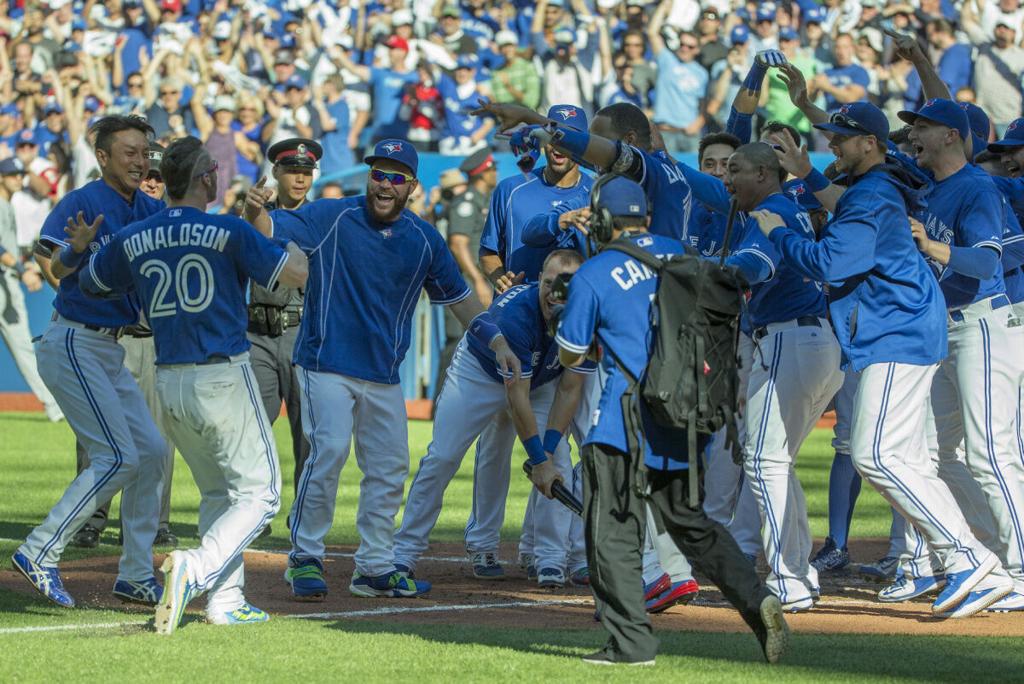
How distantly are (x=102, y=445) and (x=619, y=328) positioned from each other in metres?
3.06

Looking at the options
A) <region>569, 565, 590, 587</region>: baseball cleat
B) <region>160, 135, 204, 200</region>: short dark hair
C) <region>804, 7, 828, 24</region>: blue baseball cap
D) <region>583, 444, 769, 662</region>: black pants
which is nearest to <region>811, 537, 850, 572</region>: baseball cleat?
<region>569, 565, 590, 587</region>: baseball cleat

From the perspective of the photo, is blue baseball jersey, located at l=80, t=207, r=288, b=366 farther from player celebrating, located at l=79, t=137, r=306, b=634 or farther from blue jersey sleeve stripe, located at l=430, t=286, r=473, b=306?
blue jersey sleeve stripe, located at l=430, t=286, r=473, b=306

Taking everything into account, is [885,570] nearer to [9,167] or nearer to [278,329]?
[278,329]

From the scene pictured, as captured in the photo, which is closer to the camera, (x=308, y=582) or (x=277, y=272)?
(x=277, y=272)

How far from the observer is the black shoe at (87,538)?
9789mm

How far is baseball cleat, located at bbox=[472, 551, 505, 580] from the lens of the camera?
8.95 m

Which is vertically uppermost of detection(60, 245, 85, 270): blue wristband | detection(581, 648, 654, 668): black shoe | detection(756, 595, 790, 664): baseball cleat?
detection(60, 245, 85, 270): blue wristband

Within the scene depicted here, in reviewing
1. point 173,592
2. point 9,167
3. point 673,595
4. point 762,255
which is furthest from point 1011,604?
point 9,167

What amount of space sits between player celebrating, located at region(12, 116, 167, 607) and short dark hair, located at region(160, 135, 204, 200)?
0.70 metres

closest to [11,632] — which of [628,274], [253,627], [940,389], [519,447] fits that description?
[253,627]

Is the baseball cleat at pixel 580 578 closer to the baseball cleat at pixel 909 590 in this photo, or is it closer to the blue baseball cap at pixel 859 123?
the baseball cleat at pixel 909 590

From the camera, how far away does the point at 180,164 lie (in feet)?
22.9

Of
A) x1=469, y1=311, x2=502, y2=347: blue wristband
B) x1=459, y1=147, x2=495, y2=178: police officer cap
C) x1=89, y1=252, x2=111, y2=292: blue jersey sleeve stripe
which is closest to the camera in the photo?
x1=89, y1=252, x2=111, y2=292: blue jersey sleeve stripe

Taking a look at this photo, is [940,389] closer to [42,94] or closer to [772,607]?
[772,607]
